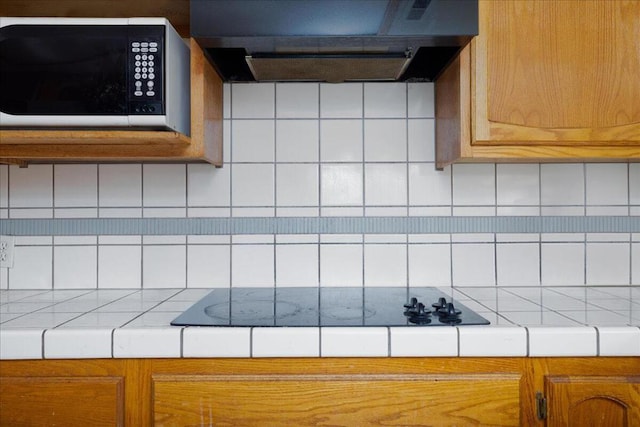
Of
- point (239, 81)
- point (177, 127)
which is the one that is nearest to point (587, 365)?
point (177, 127)

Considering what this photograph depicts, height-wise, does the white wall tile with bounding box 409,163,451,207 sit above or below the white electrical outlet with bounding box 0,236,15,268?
above

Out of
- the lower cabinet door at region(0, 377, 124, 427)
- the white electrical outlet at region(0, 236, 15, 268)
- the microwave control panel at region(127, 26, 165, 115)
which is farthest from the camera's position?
the white electrical outlet at region(0, 236, 15, 268)

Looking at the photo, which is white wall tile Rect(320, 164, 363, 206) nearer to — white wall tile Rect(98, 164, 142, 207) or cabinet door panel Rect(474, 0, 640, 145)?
cabinet door panel Rect(474, 0, 640, 145)

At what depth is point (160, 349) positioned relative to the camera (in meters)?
0.99

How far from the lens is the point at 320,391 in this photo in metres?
0.99

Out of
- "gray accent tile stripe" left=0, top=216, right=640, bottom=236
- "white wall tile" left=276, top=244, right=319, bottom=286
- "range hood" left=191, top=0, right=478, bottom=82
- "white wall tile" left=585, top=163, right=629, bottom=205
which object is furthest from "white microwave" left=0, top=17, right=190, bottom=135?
"white wall tile" left=585, top=163, right=629, bottom=205

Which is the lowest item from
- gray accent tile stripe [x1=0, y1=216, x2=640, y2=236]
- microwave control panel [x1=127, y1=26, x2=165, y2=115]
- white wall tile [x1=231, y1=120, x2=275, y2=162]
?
gray accent tile stripe [x1=0, y1=216, x2=640, y2=236]

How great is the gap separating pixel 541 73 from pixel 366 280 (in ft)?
2.71

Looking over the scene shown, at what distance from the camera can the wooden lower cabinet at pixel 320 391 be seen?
0.98 meters

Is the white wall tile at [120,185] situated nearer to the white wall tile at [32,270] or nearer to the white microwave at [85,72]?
the white wall tile at [32,270]

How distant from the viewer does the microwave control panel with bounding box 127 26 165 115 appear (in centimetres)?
115

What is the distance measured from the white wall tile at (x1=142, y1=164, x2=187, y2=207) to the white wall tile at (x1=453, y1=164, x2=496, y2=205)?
3.10 ft

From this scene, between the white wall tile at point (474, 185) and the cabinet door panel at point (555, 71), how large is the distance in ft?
1.07

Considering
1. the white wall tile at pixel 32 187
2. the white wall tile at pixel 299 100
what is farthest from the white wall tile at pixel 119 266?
the white wall tile at pixel 299 100
